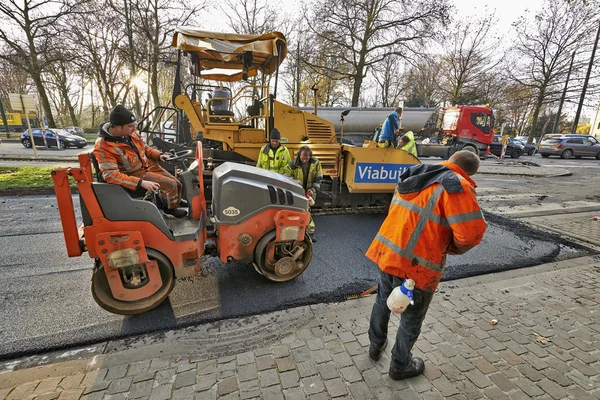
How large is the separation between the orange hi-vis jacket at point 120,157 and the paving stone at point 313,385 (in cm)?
219

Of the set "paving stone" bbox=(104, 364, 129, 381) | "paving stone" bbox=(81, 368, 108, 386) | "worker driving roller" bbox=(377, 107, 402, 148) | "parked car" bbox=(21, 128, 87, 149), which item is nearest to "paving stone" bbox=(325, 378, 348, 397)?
"paving stone" bbox=(104, 364, 129, 381)

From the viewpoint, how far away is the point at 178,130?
22.3ft

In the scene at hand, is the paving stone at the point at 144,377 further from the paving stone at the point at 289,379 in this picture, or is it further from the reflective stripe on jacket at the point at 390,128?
the reflective stripe on jacket at the point at 390,128

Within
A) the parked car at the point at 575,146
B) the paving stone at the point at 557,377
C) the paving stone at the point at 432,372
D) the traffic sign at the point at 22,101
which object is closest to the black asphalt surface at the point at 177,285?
the paving stone at the point at 432,372

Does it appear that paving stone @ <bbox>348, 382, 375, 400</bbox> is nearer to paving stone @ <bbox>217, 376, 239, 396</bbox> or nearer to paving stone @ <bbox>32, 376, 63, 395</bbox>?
paving stone @ <bbox>217, 376, 239, 396</bbox>

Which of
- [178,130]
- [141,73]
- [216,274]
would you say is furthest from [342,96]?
[216,274]

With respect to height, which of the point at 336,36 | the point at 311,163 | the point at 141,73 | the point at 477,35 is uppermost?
the point at 477,35

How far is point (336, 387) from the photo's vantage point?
2.10m

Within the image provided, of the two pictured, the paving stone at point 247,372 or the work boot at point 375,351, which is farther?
the work boot at point 375,351

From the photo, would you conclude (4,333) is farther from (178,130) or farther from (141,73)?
(141,73)

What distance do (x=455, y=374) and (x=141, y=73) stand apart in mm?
23051

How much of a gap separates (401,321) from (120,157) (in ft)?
9.67

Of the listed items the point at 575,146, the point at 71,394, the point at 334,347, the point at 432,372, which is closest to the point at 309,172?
the point at 334,347

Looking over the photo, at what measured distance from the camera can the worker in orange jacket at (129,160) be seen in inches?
106
